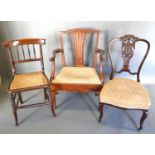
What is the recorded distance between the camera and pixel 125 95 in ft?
5.76

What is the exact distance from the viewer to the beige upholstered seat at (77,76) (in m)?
1.94

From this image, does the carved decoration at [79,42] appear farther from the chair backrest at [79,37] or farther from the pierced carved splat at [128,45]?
the pierced carved splat at [128,45]

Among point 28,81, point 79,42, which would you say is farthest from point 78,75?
point 28,81

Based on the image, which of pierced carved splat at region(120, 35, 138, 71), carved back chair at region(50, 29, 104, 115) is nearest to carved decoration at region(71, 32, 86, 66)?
carved back chair at region(50, 29, 104, 115)

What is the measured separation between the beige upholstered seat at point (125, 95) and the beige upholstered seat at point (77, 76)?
0.17m

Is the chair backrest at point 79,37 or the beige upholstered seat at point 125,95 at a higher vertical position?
the chair backrest at point 79,37

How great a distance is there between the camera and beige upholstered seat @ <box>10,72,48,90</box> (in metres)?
1.90

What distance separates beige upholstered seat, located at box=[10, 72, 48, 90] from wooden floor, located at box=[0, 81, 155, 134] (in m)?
0.43

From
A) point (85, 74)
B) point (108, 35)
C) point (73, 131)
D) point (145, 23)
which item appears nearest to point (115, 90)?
point (85, 74)

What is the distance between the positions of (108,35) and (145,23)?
1.56 feet

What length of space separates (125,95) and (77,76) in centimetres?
59

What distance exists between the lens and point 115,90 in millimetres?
1823

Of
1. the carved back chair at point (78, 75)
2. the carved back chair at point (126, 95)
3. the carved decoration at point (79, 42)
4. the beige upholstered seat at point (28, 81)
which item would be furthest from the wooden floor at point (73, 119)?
the carved decoration at point (79, 42)
